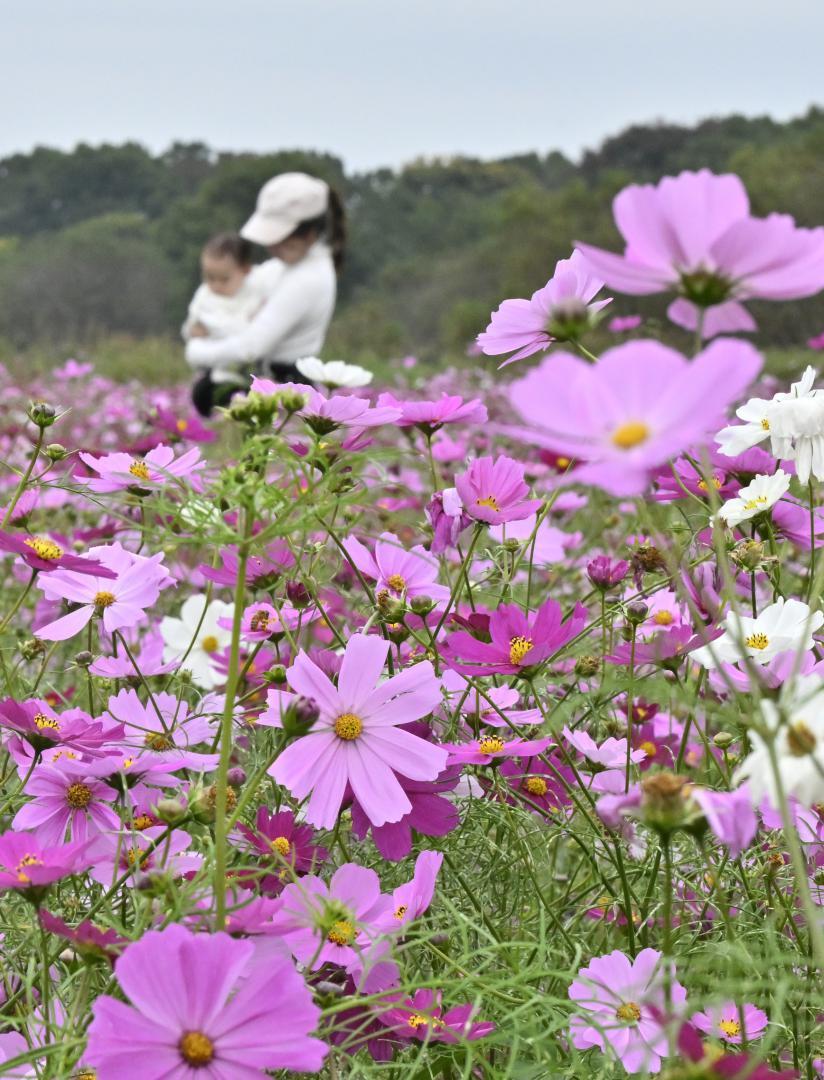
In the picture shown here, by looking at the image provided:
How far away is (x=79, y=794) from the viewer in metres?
0.56

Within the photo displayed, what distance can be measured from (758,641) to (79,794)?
0.34m

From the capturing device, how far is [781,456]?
0.60 m

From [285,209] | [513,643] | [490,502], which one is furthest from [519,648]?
[285,209]

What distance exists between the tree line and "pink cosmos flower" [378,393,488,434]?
9009 mm

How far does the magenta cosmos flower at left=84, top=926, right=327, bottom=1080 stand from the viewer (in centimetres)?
37

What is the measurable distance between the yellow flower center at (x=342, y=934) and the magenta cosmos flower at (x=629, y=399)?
253 mm

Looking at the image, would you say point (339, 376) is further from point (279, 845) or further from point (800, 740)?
point (800, 740)

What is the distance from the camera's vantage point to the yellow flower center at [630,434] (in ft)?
1.03

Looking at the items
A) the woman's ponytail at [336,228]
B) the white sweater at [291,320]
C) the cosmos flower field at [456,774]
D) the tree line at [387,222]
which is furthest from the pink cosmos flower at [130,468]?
the tree line at [387,222]

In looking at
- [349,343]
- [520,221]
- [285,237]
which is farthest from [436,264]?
[285,237]

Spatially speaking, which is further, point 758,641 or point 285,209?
point 285,209

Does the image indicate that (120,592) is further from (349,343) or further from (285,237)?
(349,343)

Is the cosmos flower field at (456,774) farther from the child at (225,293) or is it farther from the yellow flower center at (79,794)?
the child at (225,293)

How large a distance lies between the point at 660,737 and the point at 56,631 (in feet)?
1.39
